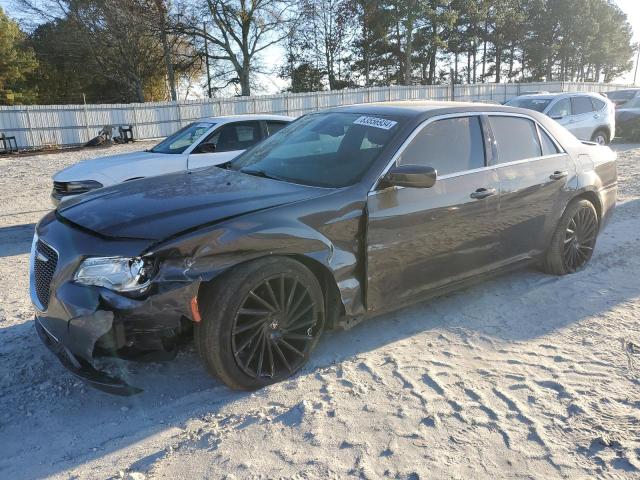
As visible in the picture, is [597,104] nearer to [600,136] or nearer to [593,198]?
[600,136]

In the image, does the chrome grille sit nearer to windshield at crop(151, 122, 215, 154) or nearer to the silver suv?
windshield at crop(151, 122, 215, 154)

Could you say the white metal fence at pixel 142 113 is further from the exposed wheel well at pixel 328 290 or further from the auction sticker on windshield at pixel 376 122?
the exposed wheel well at pixel 328 290

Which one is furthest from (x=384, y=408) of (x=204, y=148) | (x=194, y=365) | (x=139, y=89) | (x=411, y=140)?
(x=139, y=89)

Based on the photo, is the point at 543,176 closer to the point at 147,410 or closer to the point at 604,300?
the point at 604,300

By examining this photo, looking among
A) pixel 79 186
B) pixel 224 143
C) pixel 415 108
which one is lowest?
pixel 79 186

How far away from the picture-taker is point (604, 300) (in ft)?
14.7

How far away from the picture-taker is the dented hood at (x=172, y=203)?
9.49 feet

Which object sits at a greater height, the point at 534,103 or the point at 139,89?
the point at 139,89

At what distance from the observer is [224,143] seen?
26.2 ft

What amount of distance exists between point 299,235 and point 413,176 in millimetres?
869

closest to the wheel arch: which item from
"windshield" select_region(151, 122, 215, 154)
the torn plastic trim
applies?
the torn plastic trim

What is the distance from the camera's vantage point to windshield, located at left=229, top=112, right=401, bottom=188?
3628mm

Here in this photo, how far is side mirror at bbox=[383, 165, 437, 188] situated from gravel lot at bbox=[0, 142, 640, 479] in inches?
46.4

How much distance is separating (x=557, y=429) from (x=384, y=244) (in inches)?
58.3
